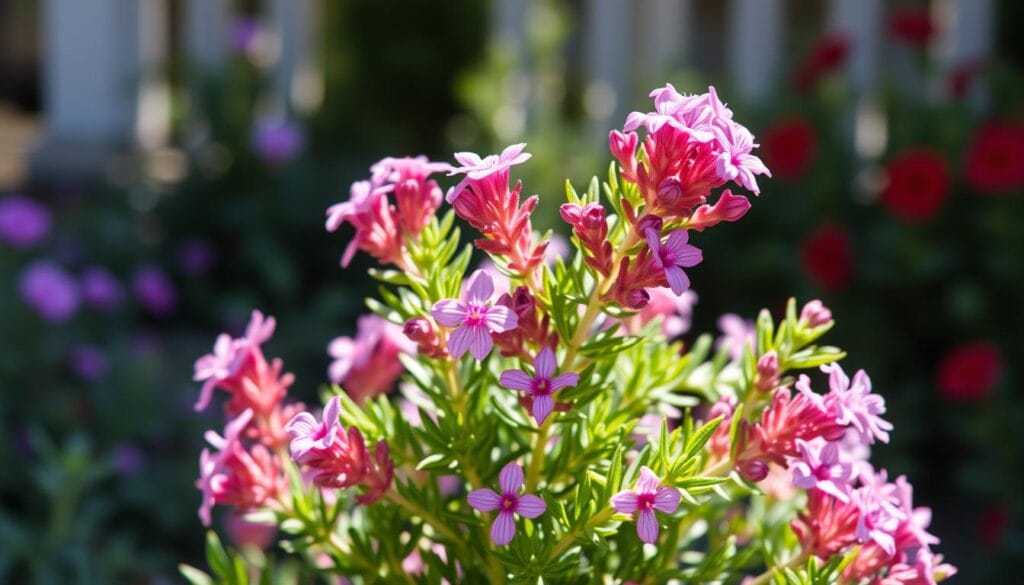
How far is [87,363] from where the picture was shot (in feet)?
12.0

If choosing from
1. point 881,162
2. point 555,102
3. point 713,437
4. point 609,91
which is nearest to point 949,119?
point 881,162

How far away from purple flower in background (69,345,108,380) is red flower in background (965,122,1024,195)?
2557mm

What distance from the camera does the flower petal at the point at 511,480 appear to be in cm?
105

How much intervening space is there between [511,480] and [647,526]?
0.12 m

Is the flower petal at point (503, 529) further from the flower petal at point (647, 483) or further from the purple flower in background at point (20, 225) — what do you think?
the purple flower in background at point (20, 225)

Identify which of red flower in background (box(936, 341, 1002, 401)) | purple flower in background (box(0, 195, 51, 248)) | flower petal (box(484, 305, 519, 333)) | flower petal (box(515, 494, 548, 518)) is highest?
flower petal (box(484, 305, 519, 333))

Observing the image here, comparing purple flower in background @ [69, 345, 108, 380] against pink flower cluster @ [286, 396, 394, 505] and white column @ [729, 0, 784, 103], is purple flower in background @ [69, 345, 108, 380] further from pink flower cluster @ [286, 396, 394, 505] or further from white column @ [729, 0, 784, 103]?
white column @ [729, 0, 784, 103]

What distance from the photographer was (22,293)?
3666mm

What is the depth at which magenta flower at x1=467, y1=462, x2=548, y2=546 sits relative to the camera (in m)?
1.04

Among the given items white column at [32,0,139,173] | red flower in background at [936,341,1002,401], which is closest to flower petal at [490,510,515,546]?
red flower in background at [936,341,1002,401]

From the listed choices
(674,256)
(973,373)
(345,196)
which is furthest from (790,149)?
(674,256)

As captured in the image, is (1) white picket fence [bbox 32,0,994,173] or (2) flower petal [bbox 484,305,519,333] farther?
(1) white picket fence [bbox 32,0,994,173]

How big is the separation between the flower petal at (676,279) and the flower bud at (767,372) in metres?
0.22

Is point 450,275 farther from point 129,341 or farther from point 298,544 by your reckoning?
point 129,341
